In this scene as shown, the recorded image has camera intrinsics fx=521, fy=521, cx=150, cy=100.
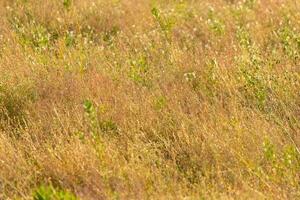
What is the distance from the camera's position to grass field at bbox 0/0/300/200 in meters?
3.92

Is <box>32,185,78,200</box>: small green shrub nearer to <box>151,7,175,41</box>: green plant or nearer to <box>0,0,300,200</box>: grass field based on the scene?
<box>0,0,300,200</box>: grass field

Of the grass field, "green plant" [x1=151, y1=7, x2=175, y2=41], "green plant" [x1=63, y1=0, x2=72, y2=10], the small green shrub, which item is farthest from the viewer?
"green plant" [x1=63, y1=0, x2=72, y2=10]

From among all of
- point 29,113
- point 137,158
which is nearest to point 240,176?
point 137,158

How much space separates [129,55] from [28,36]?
147 cm

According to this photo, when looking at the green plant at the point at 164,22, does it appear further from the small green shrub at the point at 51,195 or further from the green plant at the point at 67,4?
the small green shrub at the point at 51,195

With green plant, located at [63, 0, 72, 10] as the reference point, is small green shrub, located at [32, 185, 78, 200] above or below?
below

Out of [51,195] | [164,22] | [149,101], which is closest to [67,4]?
[164,22]

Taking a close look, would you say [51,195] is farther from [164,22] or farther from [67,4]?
[67,4]

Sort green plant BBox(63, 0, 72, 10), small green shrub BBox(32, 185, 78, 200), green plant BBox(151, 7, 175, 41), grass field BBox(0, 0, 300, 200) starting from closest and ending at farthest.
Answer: small green shrub BBox(32, 185, 78, 200)
grass field BBox(0, 0, 300, 200)
green plant BBox(151, 7, 175, 41)
green plant BBox(63, 0, 72, 10)

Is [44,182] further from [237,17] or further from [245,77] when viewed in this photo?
[237,17]

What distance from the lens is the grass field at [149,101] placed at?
12.9ft

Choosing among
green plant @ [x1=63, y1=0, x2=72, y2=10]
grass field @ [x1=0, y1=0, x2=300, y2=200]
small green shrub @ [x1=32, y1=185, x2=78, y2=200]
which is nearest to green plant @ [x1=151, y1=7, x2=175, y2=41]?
grass field @ [x1=0, y1=0, x2=300, y2=200]

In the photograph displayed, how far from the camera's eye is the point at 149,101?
4.94 m

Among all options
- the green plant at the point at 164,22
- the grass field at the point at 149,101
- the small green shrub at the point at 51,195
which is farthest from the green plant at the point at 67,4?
the small green shrub at the point at 51,195
